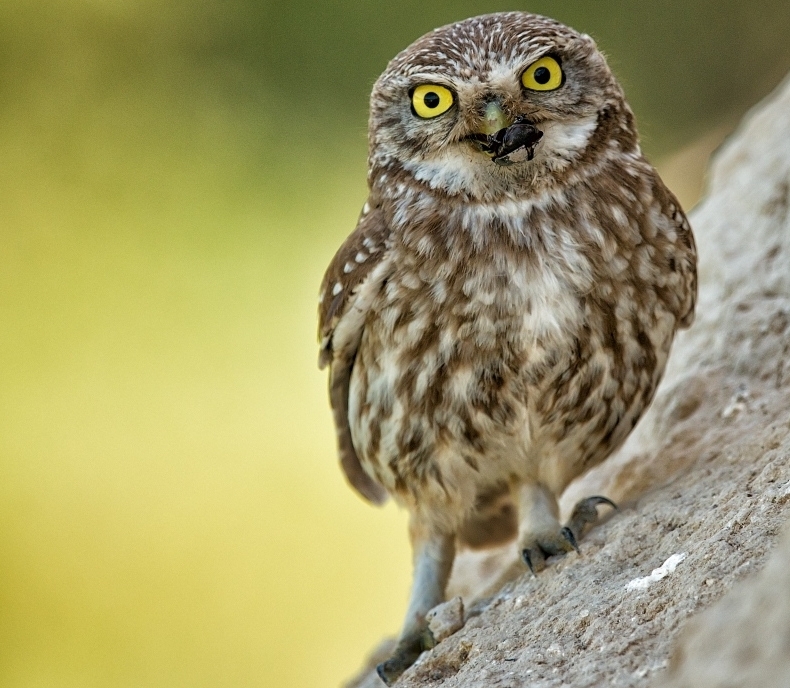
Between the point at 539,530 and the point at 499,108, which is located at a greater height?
the point at 499,108

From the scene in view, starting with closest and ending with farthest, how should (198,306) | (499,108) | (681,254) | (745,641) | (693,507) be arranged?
(745,641) < (693,507) < (499,108) < (681,254) < (198,306)

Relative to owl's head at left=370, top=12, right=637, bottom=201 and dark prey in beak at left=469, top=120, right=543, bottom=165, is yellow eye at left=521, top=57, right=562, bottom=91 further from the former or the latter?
dark prey in beak at left=469, top=120, right=543, bottom=165

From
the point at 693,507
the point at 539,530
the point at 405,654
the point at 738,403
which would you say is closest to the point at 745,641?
the point at 693,507

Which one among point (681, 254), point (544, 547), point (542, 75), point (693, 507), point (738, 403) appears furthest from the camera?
point (738, 403)

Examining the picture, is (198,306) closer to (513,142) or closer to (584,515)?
(584,515)

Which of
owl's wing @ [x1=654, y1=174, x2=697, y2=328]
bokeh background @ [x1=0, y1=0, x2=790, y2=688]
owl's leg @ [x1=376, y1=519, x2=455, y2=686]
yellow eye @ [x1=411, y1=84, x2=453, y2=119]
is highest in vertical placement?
bokeh background @ [x1=0, y1=0, x2=790, y2=688]

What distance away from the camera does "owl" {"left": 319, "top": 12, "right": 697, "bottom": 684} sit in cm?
311

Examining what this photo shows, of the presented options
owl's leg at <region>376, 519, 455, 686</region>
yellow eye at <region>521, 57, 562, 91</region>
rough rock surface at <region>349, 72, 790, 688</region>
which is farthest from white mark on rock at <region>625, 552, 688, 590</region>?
yellow eye at <region>521, 57, 562, 91</region>

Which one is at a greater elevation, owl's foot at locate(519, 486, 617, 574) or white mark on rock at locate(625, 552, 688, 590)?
owl's foot at locate(519, 486, 617, 574)

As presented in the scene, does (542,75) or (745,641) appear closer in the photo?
(745,641)

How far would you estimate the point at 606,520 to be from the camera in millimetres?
3301

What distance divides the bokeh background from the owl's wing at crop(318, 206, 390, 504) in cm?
353

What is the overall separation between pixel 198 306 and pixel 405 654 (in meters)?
4.61

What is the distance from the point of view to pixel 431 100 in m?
3.16
